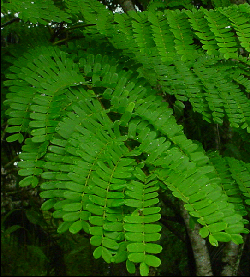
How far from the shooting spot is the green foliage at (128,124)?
596 millimetres

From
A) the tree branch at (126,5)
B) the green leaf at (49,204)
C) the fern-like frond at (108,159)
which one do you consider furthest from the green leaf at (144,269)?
the tree branch at (126,5)

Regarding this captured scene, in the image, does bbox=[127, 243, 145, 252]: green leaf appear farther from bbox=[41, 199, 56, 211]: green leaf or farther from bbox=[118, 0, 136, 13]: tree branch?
bbox=[118, 0, 136, 13]: tree branch

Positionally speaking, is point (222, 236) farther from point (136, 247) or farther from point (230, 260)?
point (230, 260)

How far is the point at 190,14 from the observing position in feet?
3.17

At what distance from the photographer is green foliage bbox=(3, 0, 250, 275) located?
1.96ft

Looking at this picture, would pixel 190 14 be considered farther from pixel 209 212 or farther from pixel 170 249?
pixel 170 249

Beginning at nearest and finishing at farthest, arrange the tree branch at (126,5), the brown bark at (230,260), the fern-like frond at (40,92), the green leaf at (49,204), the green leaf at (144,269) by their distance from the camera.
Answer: the green leaf at (144,269)
the green leaf at (49,204)
the fern-like frond at (40,92)
the tree branch at (126,5)
the brown bark at (230,260)

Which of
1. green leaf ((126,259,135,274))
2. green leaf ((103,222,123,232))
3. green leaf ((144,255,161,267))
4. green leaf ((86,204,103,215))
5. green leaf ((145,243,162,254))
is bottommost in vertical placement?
green leaf ((126,259,135,274))

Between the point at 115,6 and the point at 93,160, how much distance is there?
1.55 meters

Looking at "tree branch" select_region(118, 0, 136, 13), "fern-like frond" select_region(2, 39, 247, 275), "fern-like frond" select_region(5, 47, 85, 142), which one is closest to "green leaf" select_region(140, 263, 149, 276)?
"fern-like frond" select_region(2, 39, 247, 275)

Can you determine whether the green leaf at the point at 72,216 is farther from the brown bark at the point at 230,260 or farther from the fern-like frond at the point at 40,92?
the brown bark at the point at 230,260

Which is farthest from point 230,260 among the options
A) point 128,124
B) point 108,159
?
point 108,159

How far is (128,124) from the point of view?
0.85m

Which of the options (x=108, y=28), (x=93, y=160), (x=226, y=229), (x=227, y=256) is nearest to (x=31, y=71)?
(x=108, y=28)
